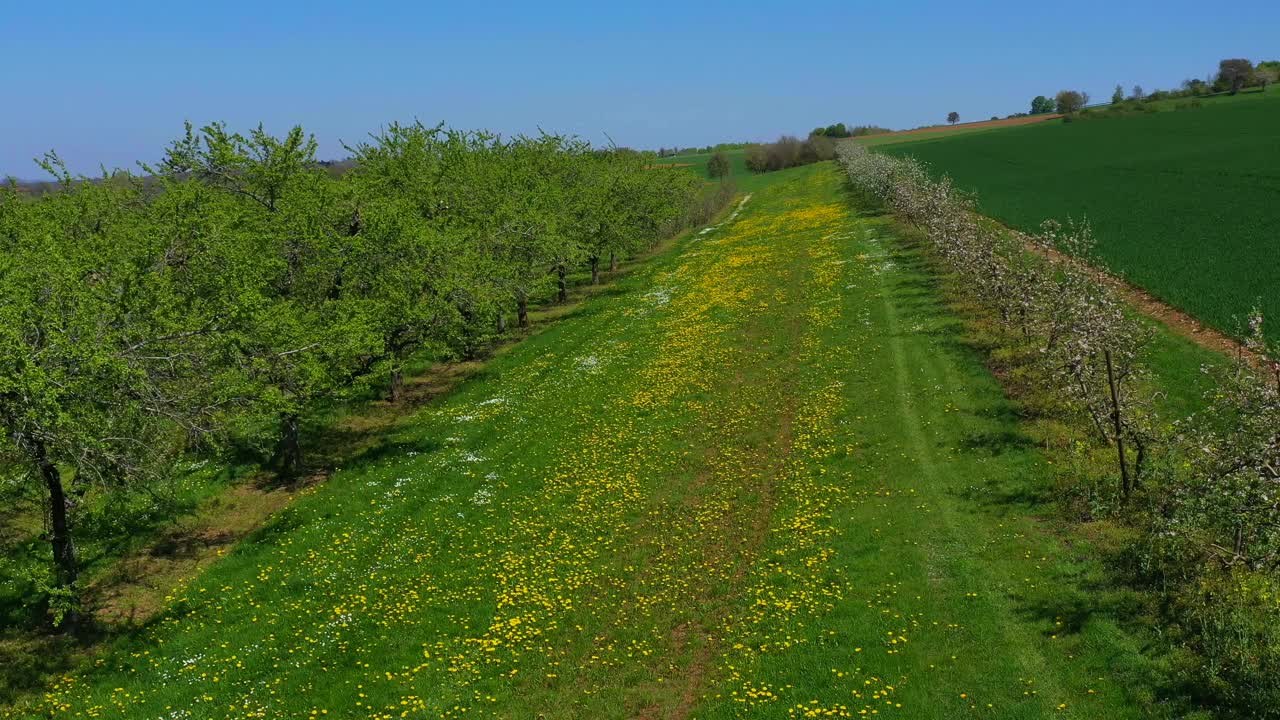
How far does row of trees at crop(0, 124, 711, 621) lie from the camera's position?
57.2 ft

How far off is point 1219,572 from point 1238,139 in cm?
11033

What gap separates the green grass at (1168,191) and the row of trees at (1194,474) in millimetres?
10723

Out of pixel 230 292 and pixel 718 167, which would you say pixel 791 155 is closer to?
pixel 718 167

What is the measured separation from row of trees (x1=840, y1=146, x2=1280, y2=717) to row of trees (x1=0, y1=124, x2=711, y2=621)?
23.4m

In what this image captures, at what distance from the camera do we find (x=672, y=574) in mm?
19484

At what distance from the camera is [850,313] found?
4309cm

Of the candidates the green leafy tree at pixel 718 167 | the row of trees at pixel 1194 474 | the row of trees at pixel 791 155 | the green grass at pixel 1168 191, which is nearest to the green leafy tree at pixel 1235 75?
the green grass at pixel 1168 191

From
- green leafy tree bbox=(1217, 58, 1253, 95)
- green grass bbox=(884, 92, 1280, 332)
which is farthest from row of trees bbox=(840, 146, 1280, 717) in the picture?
green leafy tree bbox=(1217, 58, 1253, 95)

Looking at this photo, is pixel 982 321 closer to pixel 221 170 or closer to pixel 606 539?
pixel 606 539

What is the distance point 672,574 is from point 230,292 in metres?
16.9

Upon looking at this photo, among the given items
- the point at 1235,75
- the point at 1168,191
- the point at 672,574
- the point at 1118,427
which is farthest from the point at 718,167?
the point at 672,574

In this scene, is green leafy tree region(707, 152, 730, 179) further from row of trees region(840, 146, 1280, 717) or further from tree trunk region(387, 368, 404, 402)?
row of trees region(840, 146, 1280, 717)

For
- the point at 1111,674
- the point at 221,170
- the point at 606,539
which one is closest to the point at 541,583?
the point at 606,539

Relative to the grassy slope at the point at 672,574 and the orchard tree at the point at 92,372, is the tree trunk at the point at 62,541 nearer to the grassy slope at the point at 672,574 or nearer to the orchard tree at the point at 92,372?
the orchard tree at the point at 92,372
